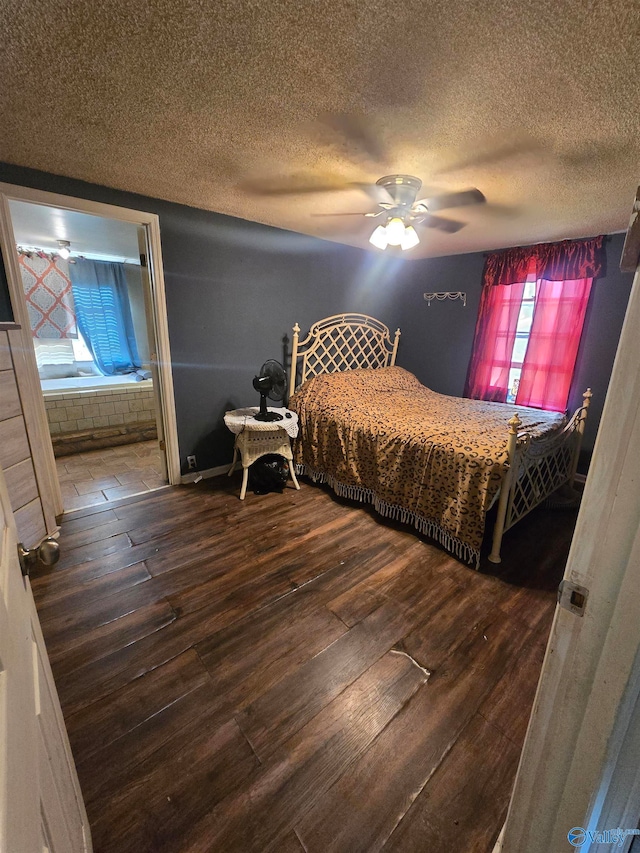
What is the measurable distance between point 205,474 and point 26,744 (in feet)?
9.10

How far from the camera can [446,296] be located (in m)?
4.04

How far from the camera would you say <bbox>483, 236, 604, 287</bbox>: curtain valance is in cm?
298

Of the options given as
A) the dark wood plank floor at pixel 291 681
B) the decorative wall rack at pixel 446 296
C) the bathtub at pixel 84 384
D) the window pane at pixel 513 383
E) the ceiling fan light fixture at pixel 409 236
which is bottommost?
the dark wood plank floor at pixel 291 681

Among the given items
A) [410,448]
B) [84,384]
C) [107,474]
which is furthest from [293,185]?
[84,384]

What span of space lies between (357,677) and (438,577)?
2.60 ft

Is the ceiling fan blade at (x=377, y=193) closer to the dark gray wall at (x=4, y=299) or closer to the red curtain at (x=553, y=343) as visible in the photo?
the red curtain at (x=553, y=343)

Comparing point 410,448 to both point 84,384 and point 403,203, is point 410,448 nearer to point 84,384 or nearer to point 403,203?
point 403,203

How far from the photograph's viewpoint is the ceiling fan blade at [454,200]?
2.17 meters

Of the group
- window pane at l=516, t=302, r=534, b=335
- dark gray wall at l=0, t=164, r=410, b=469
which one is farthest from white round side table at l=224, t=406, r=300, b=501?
window pane at l=516, t=302, r=534, b=335

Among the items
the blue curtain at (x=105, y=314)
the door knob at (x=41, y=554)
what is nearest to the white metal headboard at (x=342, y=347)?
the door knob at (x=41, y=554)

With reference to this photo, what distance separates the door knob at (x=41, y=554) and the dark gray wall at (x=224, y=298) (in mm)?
2323

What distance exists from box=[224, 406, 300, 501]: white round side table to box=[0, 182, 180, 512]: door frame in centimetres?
57

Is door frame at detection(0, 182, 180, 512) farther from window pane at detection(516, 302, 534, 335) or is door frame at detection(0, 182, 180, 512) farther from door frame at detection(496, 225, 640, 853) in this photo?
window pane at detection(516, 302, 534, 335)

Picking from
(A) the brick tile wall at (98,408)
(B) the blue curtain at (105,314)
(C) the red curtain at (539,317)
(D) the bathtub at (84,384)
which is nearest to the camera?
(C) the red curtain at (539,317)
